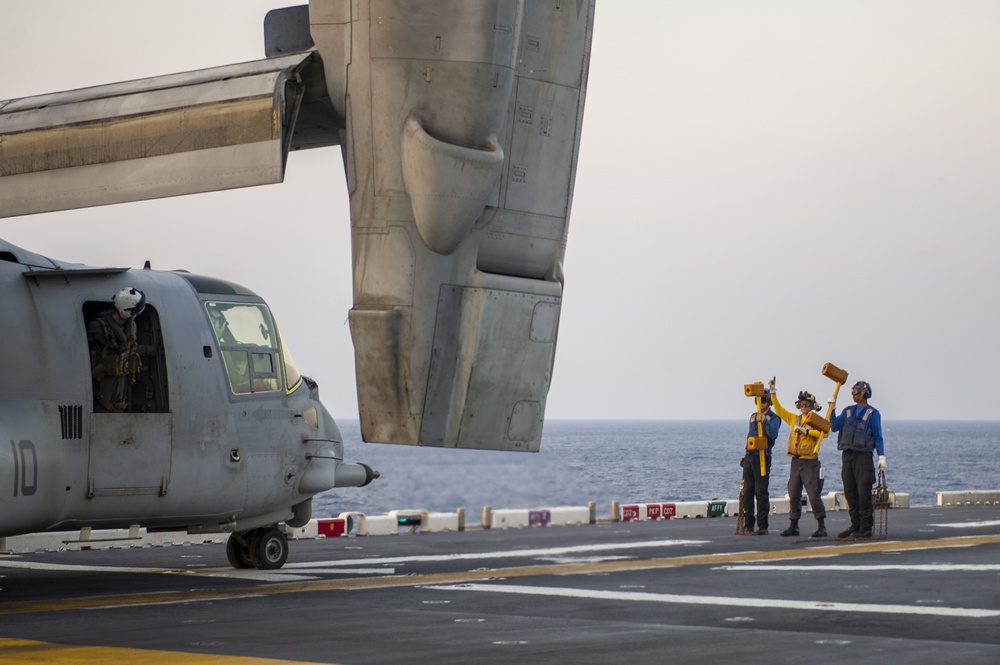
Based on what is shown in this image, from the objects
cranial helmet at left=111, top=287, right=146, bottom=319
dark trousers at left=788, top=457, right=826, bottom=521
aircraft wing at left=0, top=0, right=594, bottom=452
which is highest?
aircraft wing at left=0, top=0, right=594, bottom=452

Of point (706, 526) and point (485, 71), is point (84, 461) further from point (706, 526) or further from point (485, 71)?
point (706, 526)

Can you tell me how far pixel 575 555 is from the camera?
56.1 ft

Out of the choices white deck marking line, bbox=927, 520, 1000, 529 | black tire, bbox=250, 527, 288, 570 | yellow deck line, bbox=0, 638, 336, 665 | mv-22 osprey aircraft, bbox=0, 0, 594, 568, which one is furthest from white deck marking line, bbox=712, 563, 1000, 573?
yellow deck line, bbox=0, 638, 336, 665

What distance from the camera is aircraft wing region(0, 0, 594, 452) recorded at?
17.4m

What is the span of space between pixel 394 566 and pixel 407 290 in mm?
3797

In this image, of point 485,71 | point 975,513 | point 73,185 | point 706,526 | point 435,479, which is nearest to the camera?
point 485,71

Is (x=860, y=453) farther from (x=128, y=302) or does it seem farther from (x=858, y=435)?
(x=128, y=302)

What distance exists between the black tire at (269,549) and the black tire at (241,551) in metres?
0.08

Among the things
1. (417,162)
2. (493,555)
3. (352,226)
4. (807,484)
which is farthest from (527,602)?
(807,484)

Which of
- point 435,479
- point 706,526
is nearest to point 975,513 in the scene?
point 706,526

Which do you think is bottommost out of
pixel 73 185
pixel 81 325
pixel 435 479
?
pixel 435 479

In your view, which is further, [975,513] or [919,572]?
[975,513]

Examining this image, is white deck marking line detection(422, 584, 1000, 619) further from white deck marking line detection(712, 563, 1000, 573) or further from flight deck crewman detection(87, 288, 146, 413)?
flight deck crewman detection(87, 288, 146, 413)

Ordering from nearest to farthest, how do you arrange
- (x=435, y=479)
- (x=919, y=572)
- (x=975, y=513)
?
(x=919, y=572) < (x=975, y=513) < (x=435, y=479)
